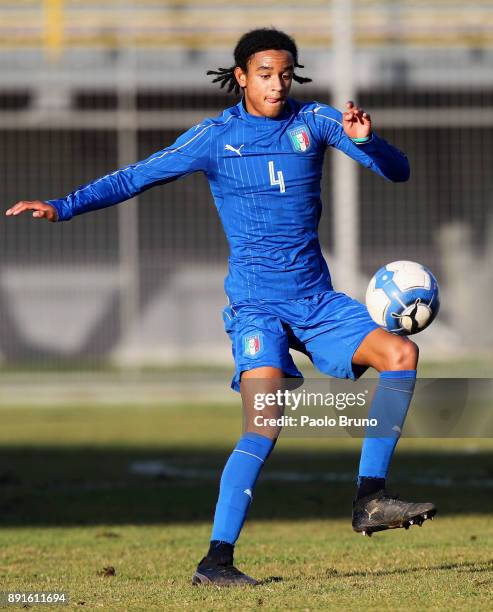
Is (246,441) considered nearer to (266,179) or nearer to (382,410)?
(382,410)

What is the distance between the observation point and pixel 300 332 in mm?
5719

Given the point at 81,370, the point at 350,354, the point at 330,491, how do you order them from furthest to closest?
the point at 81,370
the point at 330,491
the point at 350,354

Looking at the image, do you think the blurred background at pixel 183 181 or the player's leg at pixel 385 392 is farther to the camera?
the blurred background at pixel 183 181

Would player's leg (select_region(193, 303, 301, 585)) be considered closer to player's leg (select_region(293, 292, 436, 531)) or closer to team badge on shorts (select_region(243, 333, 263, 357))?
team badge on shorts (select_region(243, 333, 263, 357))

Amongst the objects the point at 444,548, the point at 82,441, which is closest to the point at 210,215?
the point at 82,441

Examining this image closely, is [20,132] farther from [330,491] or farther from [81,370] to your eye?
[330,491]

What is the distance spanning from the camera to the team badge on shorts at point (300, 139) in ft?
18.8

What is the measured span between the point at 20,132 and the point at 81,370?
4427 millimetres

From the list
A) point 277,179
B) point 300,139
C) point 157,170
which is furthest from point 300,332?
point 157,170

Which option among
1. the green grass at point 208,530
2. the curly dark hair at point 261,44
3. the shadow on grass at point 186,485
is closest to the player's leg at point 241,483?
the green grass at point 208,530

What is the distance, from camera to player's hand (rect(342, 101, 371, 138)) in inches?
217

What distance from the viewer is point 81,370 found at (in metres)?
19.8

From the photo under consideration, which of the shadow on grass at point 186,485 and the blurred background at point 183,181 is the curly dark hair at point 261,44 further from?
the blurred background at point 183,181

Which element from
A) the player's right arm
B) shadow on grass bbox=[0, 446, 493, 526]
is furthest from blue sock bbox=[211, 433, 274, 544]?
shadow on grass bbox=[0, 446, 493, 526]
